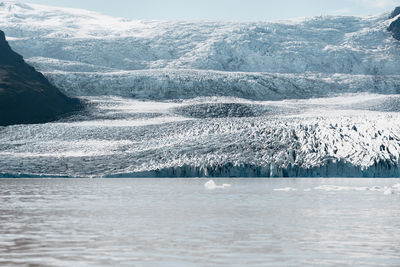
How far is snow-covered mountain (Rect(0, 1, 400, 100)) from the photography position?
85625 mm

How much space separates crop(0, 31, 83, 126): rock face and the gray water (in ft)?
172

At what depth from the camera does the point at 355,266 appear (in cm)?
954

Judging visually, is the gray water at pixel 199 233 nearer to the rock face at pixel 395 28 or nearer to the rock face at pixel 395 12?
the rock face at pixel 395 28

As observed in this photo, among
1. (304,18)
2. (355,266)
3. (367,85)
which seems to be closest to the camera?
(355,266)

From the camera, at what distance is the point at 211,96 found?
83.3 meters

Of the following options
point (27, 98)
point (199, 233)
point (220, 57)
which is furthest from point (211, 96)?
point (199, 233)

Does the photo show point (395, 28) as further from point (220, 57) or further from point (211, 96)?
point (211, 96)

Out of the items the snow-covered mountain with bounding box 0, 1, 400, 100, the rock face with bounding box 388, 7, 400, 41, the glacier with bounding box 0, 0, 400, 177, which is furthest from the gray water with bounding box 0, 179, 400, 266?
the rock face with bounding box 388, 7, 400, 41

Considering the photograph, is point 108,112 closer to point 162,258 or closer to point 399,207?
point 399,207

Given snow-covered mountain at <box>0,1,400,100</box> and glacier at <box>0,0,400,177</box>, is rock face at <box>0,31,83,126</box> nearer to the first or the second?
glacier at <box>0,0,400,177</box>

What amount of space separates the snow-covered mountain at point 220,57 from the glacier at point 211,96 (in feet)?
0.63

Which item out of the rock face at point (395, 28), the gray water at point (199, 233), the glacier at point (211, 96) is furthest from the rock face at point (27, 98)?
the rock face at point (395, 28)

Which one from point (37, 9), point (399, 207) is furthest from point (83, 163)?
point (37, 9)

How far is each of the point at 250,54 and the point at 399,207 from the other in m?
86.8
